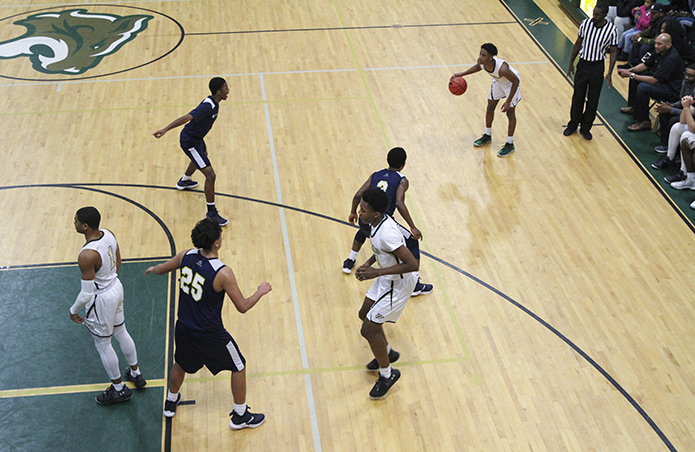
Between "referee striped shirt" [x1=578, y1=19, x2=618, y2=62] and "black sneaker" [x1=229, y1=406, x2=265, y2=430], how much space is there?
6551 millimetres

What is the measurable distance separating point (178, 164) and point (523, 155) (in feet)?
15.3

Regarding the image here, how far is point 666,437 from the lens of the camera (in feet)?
18.5

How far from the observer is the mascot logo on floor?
11.3 m

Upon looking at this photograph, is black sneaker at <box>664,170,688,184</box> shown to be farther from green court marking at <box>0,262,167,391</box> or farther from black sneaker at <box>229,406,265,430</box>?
green court marking at <box>0,262,167,391</box>

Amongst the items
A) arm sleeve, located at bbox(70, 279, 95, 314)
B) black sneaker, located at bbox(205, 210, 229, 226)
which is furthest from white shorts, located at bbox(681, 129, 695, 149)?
arm sleeve, located at bbox(70, 279, 95, 314)

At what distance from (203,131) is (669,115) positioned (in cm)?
626

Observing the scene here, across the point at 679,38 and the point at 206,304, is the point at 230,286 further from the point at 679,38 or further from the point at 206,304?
the point at 679,38

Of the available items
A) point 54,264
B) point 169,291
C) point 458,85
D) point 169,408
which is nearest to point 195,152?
point 169,291

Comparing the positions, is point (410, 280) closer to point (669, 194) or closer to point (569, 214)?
point (569, 214)

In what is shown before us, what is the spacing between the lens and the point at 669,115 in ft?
30.2

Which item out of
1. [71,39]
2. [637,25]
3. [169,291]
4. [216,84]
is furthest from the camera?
[71,39]

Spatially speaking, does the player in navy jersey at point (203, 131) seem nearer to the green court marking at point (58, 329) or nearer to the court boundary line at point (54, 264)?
the court boundary line at point (54, 264)

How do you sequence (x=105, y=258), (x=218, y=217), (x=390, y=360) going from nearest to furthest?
(x=105, y=258) → (x=390, y=360) → (x=218, y=217)

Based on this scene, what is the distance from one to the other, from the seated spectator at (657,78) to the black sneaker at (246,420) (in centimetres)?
708
